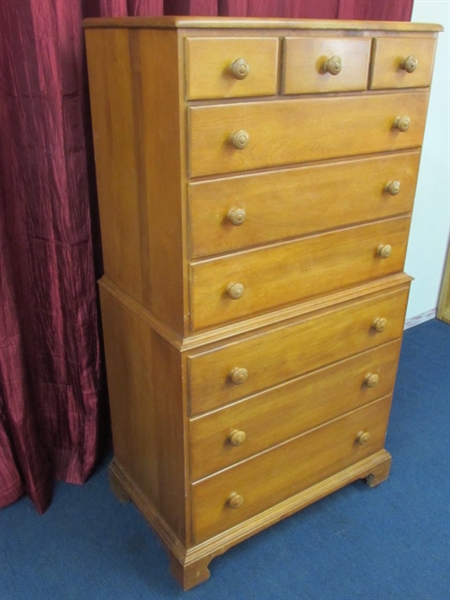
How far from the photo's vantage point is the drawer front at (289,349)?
4.25 feet

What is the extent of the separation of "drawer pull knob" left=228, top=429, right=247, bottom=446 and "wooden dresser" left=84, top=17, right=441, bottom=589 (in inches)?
0.6

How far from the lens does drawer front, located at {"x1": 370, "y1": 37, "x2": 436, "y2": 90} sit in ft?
4.20

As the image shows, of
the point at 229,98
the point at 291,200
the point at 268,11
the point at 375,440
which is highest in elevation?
the point at 268,11

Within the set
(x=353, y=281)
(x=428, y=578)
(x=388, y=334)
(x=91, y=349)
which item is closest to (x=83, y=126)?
(x=91, y=349)

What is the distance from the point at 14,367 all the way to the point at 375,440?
1118 millimetres

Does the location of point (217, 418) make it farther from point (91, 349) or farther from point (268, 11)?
point (268, 11)

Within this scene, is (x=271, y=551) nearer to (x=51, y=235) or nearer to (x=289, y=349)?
(x=289, y=349)

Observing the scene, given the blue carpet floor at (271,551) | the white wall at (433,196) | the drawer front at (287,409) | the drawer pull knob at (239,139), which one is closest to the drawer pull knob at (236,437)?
the drawer front at (287,409)

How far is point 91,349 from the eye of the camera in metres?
1.72

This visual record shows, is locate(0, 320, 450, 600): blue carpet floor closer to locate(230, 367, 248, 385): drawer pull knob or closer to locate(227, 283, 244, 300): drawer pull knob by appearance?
locate(230, 367, 248, 385): drawer pull knob

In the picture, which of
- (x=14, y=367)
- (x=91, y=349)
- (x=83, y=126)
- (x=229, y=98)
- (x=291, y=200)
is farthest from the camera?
(x=91, y=349)

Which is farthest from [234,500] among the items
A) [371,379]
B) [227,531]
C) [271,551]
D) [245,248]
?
[245,248]

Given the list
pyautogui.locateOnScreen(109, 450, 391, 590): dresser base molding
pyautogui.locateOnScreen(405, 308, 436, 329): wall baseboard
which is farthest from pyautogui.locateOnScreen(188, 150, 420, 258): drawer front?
pyautogui.locateOnScreen(405, 308, 436, 329): wall baseboard

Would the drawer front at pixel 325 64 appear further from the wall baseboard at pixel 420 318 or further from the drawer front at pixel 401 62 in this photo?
the wall baseboard at pixel 420 318
